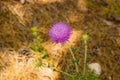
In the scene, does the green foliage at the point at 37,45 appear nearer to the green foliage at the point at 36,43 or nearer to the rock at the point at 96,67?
the green foliage at the point at 36,43

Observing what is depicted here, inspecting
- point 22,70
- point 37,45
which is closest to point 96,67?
point 37,45

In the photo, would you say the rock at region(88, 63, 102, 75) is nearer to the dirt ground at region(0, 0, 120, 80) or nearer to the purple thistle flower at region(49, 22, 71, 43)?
the dirt ground at region(0, 0, 120, 80)

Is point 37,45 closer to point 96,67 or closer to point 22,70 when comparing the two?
point 22,70

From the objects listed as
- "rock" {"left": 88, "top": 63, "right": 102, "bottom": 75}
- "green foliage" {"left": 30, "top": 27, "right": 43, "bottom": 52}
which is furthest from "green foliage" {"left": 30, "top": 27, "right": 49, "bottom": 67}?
"rock" {"left": 88, "top": 63, "right": 102, "bottom": 75}

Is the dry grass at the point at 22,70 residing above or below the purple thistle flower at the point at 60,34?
below

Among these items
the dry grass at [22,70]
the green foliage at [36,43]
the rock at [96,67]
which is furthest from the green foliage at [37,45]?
the rock at [96,67]

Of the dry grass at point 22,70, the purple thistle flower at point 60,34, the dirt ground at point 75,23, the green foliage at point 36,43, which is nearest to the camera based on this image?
the purple thistle flower at point 60,34

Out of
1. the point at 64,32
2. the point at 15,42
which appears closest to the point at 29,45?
the point at 15,42

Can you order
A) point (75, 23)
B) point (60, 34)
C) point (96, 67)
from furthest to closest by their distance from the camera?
point (75, 23) < point (96, 67) < point (60, 34)
